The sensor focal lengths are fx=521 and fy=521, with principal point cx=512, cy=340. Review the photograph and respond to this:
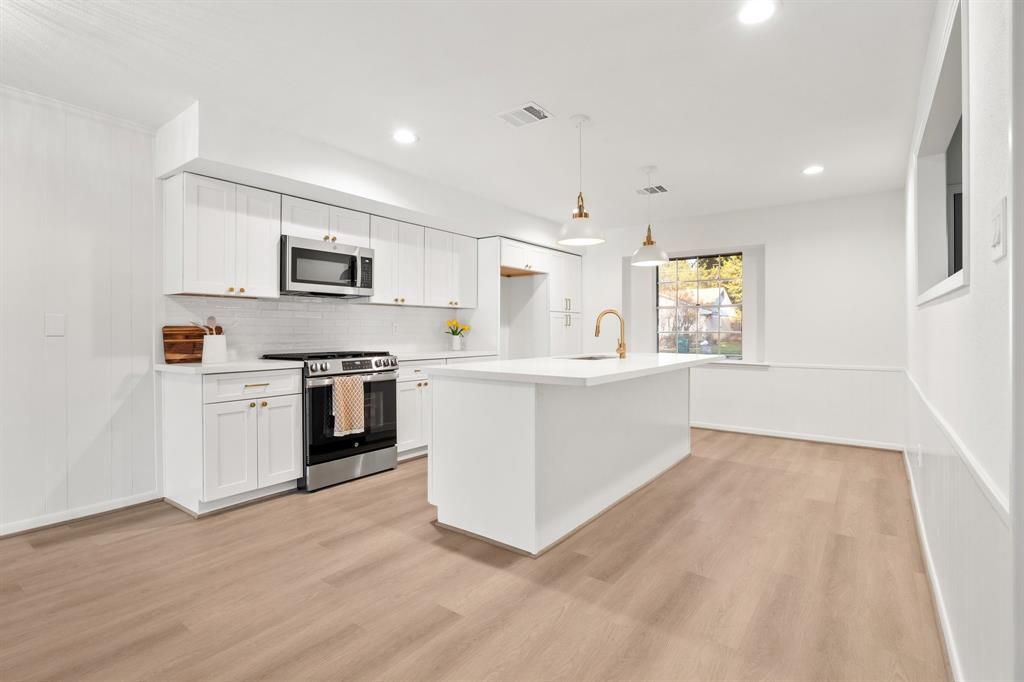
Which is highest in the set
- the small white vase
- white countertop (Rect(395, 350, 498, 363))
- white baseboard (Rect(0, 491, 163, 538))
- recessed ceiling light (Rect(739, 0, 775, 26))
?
recessed ceiling light (Rect(739, 0, 775, 26))

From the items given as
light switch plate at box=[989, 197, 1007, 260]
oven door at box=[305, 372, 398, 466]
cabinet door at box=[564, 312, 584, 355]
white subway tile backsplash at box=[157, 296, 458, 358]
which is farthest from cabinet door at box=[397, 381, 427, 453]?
light switch plate at box=[989, 197, 1007, 260]

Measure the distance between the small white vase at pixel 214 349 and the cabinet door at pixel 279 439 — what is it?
45 cm

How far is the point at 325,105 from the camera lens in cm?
322

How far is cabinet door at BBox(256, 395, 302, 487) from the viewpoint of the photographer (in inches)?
139

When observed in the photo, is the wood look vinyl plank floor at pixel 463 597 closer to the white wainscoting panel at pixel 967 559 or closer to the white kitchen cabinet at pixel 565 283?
the white wainscoting panel at pixel 967 559

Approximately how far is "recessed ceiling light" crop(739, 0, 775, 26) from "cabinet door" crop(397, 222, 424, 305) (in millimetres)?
3285

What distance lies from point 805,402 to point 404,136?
4.76 m

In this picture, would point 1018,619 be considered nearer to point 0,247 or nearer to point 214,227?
point 214,227

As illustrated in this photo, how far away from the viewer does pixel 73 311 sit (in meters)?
3.26

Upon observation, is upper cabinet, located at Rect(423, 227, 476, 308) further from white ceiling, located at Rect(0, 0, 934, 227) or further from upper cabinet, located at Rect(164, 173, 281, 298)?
upper cabinet, located at Rect(164, 173, 281, 298)

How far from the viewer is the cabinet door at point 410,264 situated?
15.9ft

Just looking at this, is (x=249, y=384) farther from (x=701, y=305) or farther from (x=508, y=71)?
(x=701, y=305)

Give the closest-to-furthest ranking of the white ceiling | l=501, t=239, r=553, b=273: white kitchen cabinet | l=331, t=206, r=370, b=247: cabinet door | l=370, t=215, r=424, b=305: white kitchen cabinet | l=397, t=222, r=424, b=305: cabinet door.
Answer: the white ceiling < l=331, t=206, r=370, b=247: cabinet door < l=370, t=215, r=424, b=305: white kitchen cabinet < l=397, t=222, r=424, b=305: cabinet door < l=501, t=239, r=553, b=273: white kitchen cabinet

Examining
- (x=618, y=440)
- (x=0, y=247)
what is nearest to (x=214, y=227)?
(x=0, y=247)
